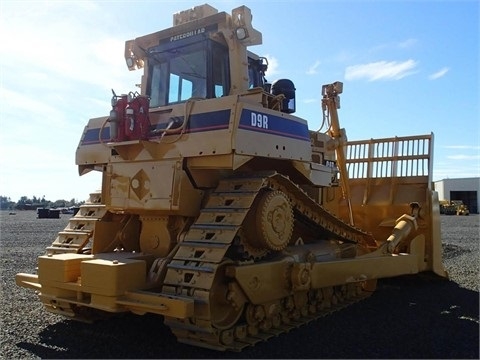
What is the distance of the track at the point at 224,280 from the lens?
16.0 ft

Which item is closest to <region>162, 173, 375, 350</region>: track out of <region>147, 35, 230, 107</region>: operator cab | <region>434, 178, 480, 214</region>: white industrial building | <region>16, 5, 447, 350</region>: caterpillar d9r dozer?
<region>16, 5, 447, 350</region>: caterpillar d9r dozer

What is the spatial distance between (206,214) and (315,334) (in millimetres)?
1919

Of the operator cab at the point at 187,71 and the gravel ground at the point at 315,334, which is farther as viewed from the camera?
the operator cab at the point at 187,71

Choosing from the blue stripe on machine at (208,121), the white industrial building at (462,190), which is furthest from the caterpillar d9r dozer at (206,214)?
the white industrial building at (462,190)

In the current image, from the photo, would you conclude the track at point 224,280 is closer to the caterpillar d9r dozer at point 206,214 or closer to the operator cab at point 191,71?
the caterpillar d9r dozer at point 206,214

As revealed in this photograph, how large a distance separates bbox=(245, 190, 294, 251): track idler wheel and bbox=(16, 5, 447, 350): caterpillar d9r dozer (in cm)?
2

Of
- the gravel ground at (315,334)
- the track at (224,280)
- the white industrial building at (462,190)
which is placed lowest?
the gravel ground at (315,334)

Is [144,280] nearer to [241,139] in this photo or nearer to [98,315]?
[98,315]

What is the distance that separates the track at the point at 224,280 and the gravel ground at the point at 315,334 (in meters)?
0.19

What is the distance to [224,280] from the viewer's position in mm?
5254

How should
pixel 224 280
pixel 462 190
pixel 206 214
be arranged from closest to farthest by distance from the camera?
pixel 224 280, pixel 206 214, pixel 462 190

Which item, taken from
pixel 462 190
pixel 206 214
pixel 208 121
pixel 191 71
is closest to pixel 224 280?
pixel 206 214

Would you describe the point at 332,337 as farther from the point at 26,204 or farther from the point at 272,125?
the point at 26,204

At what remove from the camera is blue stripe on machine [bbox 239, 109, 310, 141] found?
567 cm
